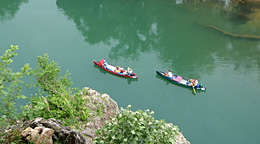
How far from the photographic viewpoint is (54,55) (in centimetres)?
2286

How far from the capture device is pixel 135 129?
591 centimetres

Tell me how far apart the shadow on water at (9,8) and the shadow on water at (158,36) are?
4.79 metres

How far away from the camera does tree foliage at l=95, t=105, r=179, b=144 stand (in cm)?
591

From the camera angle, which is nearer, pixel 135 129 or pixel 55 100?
pixel 135 129

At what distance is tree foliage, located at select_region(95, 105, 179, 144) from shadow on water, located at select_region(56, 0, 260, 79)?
16.1 meters

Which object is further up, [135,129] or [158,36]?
[158,36]

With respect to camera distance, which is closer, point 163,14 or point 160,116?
point 160,116

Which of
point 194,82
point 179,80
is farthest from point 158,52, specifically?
point 194,82

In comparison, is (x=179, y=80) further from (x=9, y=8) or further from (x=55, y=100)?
(x=9, y=8)

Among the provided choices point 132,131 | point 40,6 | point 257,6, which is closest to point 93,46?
point 40,6

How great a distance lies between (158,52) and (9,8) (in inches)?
732

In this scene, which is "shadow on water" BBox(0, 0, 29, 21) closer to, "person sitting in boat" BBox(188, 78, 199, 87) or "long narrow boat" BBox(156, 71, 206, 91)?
"long narrow boat" BBox(156, 71, 206, 91)

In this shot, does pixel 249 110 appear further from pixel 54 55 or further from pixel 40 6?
pixel 40 6

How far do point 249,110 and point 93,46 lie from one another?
1481 centimetres
